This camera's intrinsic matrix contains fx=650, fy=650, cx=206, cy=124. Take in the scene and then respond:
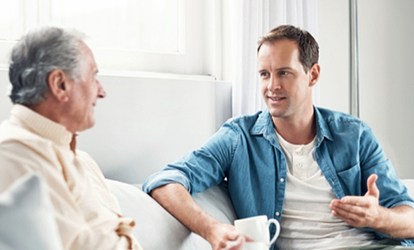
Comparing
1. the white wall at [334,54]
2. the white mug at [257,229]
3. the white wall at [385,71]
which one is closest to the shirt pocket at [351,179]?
the white mug at [257,229]

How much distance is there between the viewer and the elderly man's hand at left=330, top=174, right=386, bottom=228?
6.36 ft

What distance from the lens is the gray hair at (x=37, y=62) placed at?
1137mm

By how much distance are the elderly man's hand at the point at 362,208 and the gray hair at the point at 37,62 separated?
1.06m

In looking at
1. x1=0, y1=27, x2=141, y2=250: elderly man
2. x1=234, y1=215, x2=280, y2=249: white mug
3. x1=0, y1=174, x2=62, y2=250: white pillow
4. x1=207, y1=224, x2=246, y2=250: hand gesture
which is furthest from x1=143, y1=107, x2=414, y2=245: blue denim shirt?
x1=0, y1=174, x2=62, y2=250: white pillow

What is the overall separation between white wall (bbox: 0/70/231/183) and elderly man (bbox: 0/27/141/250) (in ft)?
3.14

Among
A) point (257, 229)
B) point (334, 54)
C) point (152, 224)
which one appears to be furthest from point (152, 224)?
point (334, 54)

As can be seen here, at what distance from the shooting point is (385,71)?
3570 millimetres

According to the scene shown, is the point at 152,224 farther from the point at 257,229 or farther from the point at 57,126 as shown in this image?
the point at 57,126

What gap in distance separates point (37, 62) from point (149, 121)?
4.12ft

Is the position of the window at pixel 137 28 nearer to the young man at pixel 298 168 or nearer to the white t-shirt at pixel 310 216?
the young man at pixel 298 168

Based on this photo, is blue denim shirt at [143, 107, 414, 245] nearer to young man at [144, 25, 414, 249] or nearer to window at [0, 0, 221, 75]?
young man at [144, 25, 414, 249]

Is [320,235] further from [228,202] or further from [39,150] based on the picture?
[39,150]

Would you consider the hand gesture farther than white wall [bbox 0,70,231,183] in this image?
No

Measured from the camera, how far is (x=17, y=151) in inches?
42.3
